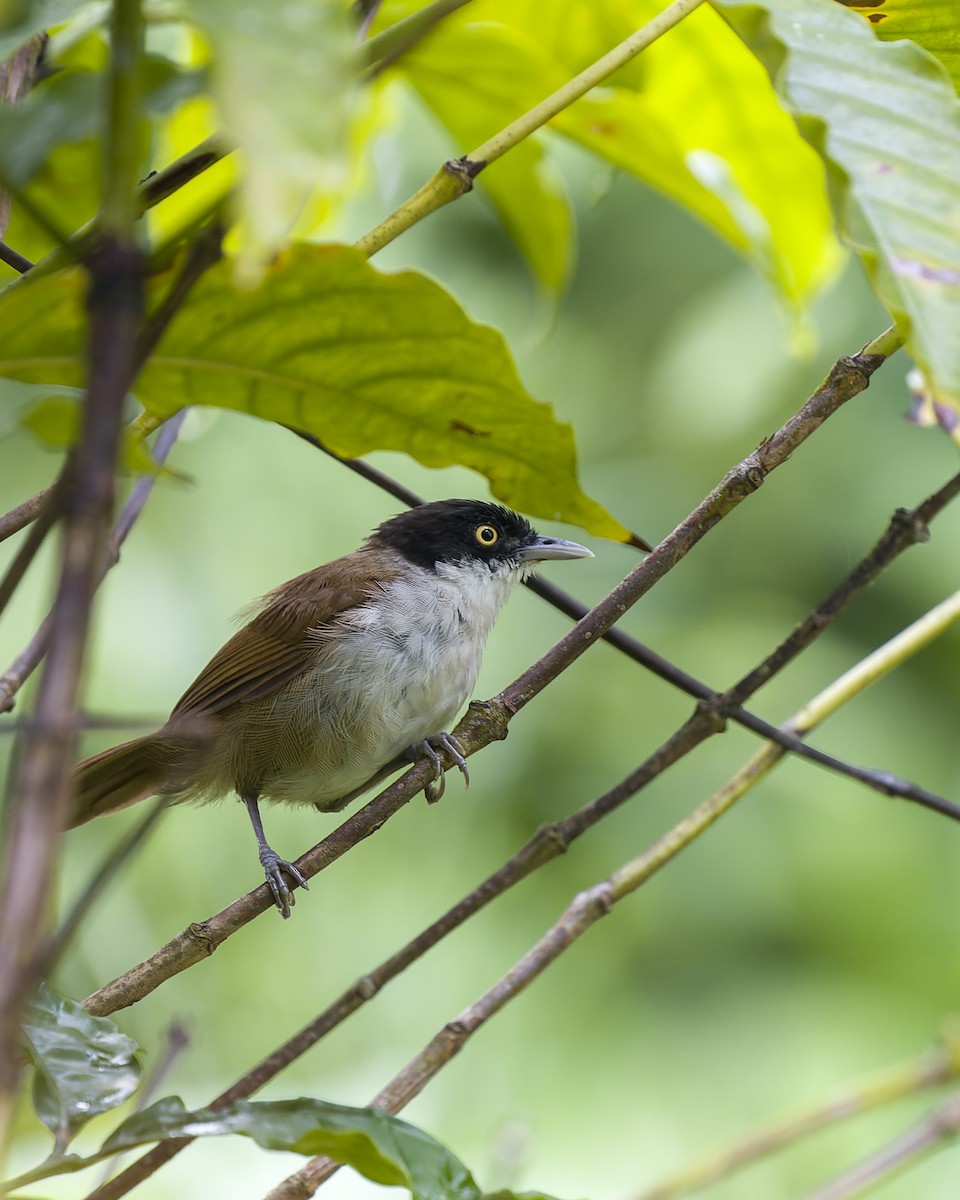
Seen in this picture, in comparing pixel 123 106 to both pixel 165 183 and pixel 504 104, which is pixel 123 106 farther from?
pixel 504 104

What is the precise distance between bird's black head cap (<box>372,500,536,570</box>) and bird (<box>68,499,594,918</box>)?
0.06 meters

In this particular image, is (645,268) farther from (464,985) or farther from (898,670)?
(464,985)

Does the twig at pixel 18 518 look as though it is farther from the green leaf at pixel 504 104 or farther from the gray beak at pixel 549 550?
the gray beak at pixel 549 550

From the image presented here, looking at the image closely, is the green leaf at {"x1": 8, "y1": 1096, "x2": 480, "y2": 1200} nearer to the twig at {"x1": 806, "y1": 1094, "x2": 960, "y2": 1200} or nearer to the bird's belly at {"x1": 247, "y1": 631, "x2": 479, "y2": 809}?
the twig at {"x1": 806, "y1": 1094, "x2": 960, "y2": 1200}

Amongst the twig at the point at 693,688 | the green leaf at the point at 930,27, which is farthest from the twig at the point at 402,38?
the twig at the point at 693,688

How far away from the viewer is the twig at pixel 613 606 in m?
1.57

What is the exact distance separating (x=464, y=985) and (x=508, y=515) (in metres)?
2.50

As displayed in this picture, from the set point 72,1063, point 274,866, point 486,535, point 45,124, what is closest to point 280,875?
point 274,866

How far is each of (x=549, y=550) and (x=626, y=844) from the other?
2.63 meters

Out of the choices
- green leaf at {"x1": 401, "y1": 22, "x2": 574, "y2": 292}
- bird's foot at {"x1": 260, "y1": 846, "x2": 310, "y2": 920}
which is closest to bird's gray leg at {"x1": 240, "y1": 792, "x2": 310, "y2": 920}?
bird's foot at {"x1": 260, "y1": 846, "x2": 310, "y2": 920}

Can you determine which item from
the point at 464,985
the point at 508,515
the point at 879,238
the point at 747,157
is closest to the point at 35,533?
the point at 879,238

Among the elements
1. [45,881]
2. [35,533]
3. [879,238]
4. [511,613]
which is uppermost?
[511,613]

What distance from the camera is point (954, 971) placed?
5.40 m

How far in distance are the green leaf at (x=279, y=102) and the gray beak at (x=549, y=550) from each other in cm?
276
